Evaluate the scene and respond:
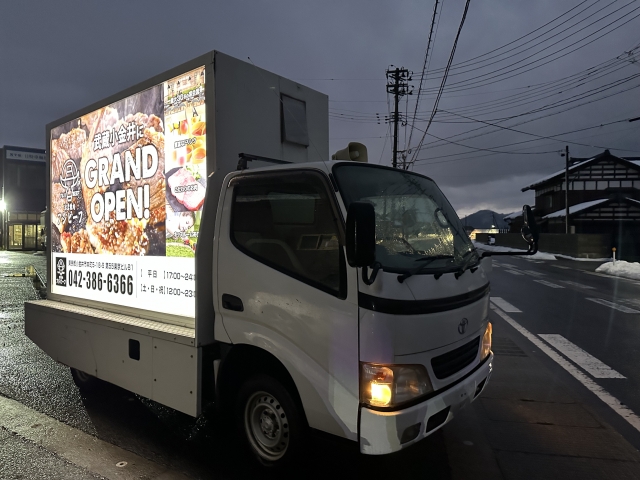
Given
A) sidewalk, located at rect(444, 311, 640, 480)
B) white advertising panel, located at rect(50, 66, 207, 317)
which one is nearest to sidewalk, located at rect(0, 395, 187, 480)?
white advertising panel, located at rect(50, 66, 207, 317)

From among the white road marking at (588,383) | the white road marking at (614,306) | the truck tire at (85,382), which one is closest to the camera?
the white road marking at (588,383)

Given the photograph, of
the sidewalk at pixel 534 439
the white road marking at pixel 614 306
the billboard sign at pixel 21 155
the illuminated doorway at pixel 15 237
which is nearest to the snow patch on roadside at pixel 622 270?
the white road marking at pixel 614 306

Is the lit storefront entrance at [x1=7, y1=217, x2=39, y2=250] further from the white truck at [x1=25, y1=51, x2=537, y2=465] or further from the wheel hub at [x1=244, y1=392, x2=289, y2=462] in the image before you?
the wheel hub at [x1=244, y1=392, x2=289, y2=462]

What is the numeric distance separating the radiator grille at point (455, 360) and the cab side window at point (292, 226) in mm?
778

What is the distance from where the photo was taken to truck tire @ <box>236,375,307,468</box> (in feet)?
9.48

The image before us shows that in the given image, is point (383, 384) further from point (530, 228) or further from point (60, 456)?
point (60, 456)

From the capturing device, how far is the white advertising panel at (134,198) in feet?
11.8

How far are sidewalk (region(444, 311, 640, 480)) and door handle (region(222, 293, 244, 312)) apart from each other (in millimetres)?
1981

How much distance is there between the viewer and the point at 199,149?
352cm

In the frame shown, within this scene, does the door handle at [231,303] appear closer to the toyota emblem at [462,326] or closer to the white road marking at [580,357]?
the toyota emblem at [462,326]

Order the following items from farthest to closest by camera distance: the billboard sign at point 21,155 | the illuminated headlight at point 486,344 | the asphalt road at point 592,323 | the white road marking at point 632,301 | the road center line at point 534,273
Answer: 1. the billboard sign at point 21,155
2. the road center line at point 534,273
3. the white road marking at point 632,301
4. the asphalt road at point 592,323
5. the illuminated headlight at point 486,344

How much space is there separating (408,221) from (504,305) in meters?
8.61

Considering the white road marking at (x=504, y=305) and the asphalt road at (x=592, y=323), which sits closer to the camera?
the asphalt road at (x=592, y=323)

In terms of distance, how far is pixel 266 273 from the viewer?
119 inches
